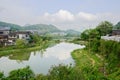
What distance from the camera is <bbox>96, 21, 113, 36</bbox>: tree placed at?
232ft

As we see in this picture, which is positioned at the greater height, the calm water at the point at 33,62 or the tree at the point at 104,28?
the tree at the point at 104,28

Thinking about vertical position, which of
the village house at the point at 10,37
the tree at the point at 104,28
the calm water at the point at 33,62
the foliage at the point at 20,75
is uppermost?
the tree at the point at 104,28

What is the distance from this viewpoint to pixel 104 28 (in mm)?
71062

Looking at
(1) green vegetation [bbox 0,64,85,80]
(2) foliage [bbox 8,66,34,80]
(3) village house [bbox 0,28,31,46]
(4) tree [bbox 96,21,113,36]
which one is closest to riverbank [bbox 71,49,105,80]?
(1) green vegetation [bbox 0,64,85,80]

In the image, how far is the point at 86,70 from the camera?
18.5 metres

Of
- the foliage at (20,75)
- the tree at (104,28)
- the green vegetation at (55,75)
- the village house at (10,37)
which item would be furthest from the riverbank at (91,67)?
the tree at (104,28)

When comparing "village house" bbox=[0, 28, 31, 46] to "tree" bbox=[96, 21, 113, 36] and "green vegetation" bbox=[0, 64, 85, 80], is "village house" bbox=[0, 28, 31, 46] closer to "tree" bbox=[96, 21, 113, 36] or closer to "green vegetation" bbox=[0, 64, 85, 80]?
"tree" bbox=[96, 21, 113, 36]

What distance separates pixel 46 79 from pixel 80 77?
1.90 meters

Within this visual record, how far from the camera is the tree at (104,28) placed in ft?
232

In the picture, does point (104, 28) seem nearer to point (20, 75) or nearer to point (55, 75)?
point (20, 75)

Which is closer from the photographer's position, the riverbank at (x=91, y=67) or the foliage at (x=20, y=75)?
the foliage at (x=20, y=75)

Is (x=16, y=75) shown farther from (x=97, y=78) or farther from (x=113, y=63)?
(x=113, y=63)

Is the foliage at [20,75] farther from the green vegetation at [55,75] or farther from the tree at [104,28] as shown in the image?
the tree at [104,28]

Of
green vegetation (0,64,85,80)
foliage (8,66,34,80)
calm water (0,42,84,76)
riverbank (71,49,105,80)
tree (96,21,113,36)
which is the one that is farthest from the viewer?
tree (96,21,113,36)
